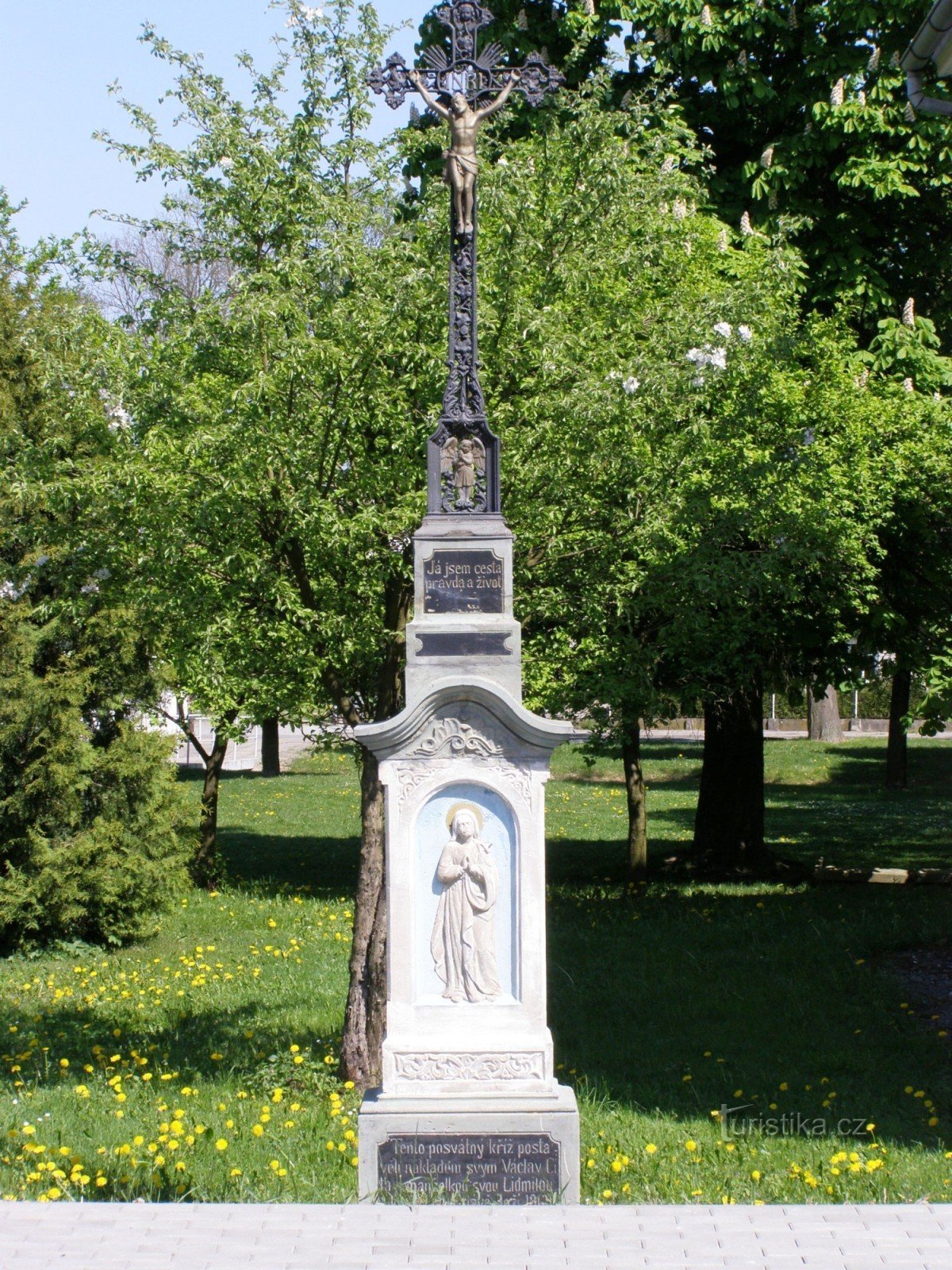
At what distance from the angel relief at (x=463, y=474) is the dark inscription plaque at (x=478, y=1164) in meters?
2.98

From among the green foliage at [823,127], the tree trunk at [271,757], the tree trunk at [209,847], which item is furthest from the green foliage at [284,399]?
the tree trunk at [271,757]

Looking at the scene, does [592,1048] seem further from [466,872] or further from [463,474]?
[463,474]

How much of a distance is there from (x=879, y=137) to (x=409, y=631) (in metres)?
10.3

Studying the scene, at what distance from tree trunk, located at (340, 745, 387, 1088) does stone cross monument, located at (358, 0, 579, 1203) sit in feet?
6.13

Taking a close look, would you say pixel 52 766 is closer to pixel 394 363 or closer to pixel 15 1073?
pixel 15 1073

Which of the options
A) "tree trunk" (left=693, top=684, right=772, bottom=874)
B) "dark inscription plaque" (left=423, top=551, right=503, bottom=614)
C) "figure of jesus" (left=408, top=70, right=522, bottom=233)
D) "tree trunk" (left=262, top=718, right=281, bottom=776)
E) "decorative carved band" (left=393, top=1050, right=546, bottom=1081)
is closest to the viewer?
"decorative carved band" (left=393, top=1050, right=546, bottom=1081)

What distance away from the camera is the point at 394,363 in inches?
346

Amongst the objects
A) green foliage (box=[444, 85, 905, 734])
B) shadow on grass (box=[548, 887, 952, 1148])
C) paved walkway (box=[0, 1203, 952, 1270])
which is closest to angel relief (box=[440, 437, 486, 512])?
green foliage (box=[444, 85, 905, 734])

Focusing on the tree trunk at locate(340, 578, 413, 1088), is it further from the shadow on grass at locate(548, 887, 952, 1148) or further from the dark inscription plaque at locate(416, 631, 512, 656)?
the dark inscription plaque at locate(416, 631, 512, 656)

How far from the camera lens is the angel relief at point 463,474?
7.00 meters

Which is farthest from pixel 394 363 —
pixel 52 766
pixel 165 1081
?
pixel 52 766

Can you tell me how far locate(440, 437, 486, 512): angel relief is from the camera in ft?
23.0

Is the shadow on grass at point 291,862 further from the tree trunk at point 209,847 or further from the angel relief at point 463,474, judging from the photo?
the angel relief at point 463,474

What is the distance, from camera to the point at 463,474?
277 inches
